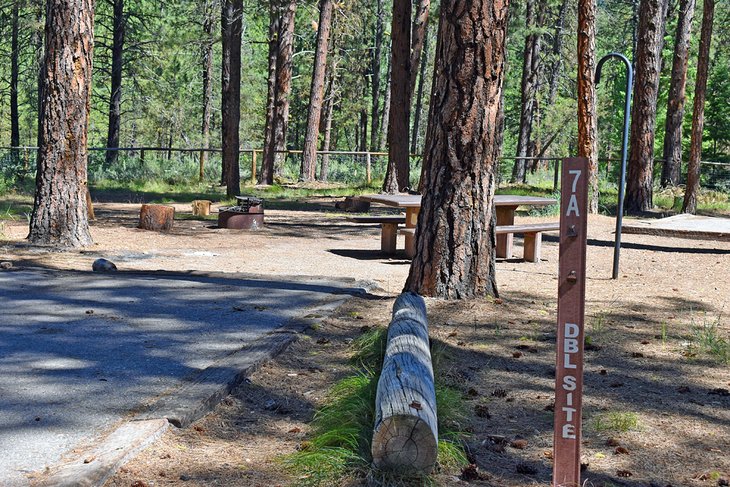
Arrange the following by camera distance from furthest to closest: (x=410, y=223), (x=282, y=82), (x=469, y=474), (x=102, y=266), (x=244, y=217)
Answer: (x=282, y=82), (x=244, y=217), (x=410, y=223), (x=102, y=266), (x=469, y=474)

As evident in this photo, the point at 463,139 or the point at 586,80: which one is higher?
the point at 586,80

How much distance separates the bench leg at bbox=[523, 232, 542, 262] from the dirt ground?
0.18 metres

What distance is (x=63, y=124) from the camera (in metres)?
10.5

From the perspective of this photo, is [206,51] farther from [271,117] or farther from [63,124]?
[63,124]

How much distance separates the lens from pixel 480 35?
7.19 m

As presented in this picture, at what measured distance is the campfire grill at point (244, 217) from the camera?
14.1 metres

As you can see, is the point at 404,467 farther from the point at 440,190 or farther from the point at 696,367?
the point at 440,190

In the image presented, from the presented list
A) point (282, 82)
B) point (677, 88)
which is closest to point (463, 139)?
point (677, 88)

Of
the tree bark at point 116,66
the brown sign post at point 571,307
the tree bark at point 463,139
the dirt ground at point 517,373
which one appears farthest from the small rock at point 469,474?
the tree bark at point 116,66

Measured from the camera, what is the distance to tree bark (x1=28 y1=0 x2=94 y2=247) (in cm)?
1038

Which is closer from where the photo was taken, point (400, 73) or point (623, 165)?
point (623, 165)

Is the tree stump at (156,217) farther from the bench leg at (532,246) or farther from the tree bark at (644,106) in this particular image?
the tree bark at (644,106)

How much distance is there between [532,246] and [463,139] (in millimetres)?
3904

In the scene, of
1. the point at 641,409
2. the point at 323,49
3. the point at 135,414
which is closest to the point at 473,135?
the point at 641,409
